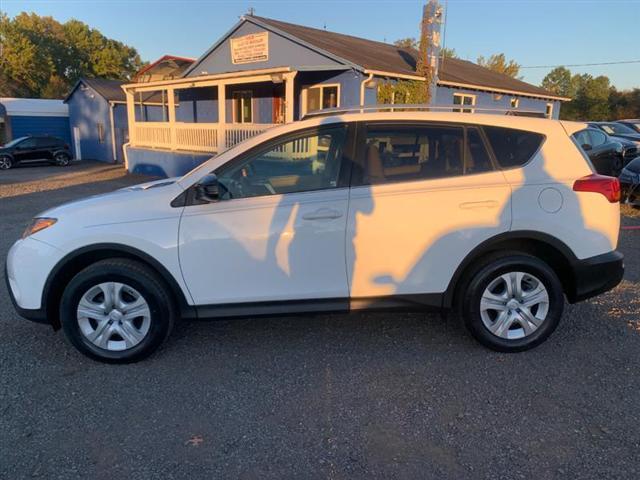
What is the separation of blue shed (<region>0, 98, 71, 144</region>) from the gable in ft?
37.5

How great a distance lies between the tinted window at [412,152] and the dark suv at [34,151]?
2263 centimetres

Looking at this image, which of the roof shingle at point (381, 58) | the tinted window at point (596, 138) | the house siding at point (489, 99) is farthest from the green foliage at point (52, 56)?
the tinted window at point (596, 138)

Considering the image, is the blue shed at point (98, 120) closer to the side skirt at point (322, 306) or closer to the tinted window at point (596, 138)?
the tinted window at point (596, 138)

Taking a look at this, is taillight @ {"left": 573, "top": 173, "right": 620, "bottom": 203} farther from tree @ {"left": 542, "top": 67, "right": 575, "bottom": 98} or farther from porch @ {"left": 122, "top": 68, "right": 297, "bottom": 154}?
tree @ {"left": 542, "top": 67, "right": 575, "bottom": 98}

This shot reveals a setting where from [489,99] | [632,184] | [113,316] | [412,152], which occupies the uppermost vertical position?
[489,99]

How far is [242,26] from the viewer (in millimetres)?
18641

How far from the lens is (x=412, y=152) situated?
3660 mm

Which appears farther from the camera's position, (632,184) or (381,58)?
(381,58)

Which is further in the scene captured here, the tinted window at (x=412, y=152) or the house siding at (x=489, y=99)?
the house siding at (x=489, y=99)

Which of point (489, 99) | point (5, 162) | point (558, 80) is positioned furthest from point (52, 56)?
point (558, 80)

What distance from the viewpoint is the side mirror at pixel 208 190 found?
11.3 ft

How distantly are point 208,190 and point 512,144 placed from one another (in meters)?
2.24

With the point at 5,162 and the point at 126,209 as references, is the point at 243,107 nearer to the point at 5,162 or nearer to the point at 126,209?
the point at 5,162

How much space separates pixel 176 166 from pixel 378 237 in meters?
14.0
